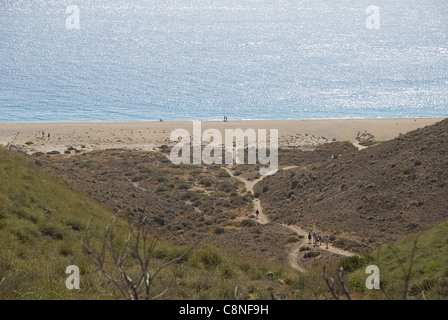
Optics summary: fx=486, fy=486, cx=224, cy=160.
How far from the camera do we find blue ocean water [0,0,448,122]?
8644cm

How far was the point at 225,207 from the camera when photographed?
3012cm

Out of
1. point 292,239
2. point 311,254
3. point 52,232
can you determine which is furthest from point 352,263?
point 52,232

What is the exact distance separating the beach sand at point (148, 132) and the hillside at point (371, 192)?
21215 mm

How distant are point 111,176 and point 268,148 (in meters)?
20.1

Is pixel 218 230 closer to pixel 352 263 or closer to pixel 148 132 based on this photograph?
pixel 352 263

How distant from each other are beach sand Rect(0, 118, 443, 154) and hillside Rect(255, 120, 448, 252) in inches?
835

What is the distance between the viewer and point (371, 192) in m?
24.7

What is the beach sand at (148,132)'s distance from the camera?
52562 mm

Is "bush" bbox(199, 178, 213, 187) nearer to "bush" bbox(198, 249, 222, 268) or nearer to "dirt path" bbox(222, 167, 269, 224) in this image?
"dirt path" bbox(222, 167, 269, 224)

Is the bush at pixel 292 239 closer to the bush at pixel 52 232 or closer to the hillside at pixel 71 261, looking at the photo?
the hillside at pixel 71 261

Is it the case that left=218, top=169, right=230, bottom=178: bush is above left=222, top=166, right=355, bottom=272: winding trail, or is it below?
above

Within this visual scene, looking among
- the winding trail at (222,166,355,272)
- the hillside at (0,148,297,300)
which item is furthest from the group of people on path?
the hillside at (0,148,297,300)

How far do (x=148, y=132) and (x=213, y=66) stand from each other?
61537mm
